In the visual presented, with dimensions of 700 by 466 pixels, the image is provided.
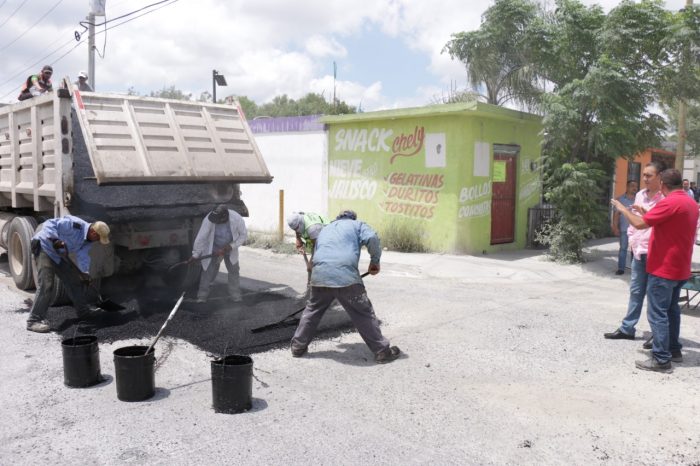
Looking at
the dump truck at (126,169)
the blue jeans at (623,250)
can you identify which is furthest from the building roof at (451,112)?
the dump truck at (126,169)

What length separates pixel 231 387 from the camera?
4.16 meters

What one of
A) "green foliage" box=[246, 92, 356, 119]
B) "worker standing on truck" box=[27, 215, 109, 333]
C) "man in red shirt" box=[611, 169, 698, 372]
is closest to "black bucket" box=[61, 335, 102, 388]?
"worker standing on truck" box=[27, 215, 109, 333]

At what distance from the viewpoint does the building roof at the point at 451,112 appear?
11.7m

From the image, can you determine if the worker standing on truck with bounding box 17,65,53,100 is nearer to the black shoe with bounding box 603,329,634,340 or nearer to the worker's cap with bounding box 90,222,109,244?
the worker's cap with bounding box 90,222,109,244

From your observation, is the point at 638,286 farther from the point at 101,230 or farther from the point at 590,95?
the point at 590,95

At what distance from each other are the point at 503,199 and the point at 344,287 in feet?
29.8

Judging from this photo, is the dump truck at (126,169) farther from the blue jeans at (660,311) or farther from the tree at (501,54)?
the tree at (501,54)

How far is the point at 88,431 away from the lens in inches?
153

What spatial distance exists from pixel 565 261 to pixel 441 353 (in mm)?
6802

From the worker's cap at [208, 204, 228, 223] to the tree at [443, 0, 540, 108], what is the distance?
38.6 feet

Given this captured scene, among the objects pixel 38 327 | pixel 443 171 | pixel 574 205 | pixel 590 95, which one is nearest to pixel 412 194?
pixel 443 171

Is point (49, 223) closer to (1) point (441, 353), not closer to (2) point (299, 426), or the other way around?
(2) point (299, 426)

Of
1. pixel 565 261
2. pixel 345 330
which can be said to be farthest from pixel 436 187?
pixel 345 330

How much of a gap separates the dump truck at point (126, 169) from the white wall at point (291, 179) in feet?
23.5
